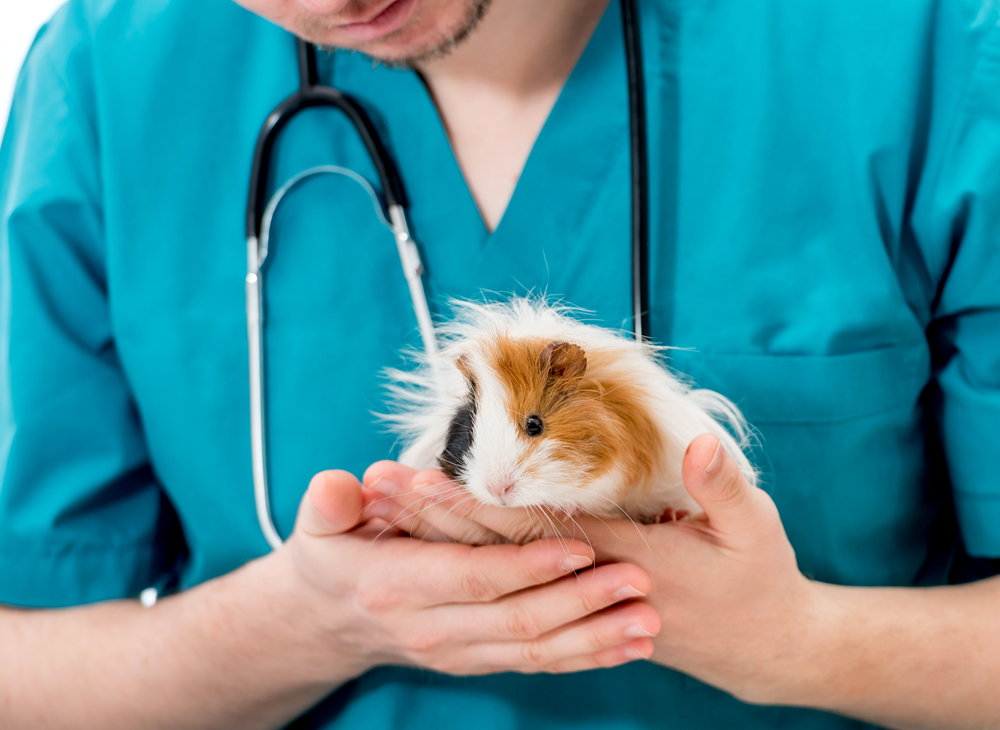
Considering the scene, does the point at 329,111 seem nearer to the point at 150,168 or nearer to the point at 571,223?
the point at 150,168

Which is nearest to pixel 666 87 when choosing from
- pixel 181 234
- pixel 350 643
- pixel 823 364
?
pixel 823 364

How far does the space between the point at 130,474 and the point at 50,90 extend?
1.86 feet

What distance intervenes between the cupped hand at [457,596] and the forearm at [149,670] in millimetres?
144

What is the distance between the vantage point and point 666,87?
0.96 meters

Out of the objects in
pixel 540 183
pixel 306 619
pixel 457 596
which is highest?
pixel 540 183

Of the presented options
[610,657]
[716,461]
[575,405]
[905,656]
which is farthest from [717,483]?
[905,656]

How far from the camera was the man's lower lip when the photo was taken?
835mm

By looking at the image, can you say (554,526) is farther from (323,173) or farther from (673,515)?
(323,173)

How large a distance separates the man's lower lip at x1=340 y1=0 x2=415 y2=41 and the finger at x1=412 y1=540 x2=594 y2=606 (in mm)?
591

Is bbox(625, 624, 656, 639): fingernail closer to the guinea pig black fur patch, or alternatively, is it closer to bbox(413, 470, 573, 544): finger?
bbox(413, 470, 573, 544): finger

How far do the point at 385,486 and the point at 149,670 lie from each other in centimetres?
54

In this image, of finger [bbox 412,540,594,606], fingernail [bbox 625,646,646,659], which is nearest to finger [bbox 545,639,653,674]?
fingernail [bbox 625,646,646,659]

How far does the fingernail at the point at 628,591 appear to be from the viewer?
0.67 m

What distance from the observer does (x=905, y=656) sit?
0.88 m
